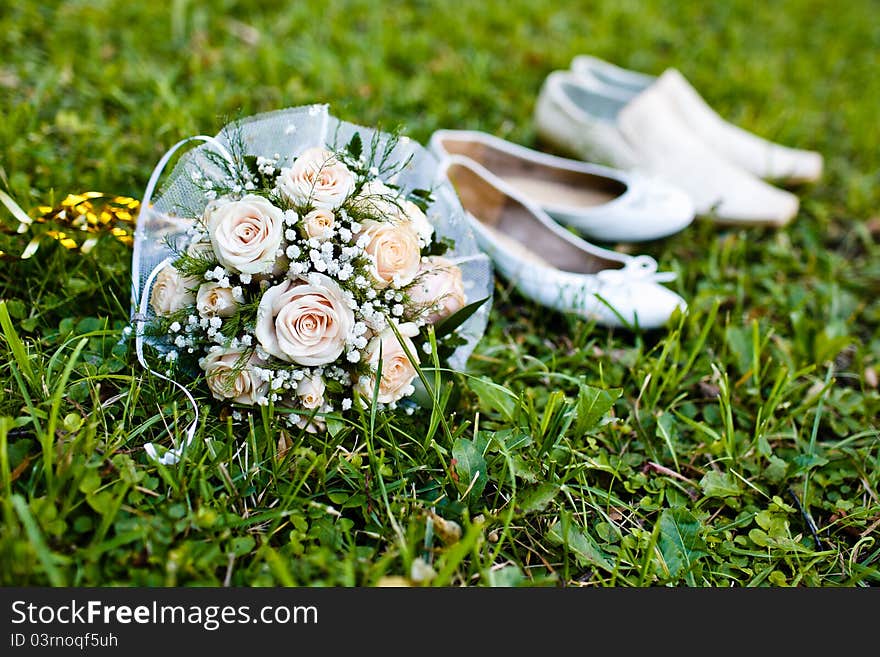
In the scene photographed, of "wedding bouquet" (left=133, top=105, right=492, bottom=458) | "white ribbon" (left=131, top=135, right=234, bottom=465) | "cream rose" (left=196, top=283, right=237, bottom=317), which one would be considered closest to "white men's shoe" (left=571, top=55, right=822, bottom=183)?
"wedding bouquet" (left=133, top=105, right=492, bottom=458)

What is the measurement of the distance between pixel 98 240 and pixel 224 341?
56 centimetres

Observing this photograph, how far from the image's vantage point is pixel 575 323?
2.05m

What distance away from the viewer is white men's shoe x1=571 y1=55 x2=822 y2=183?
289 cm

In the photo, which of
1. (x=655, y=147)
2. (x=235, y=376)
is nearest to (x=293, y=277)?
(x=235, y=376)

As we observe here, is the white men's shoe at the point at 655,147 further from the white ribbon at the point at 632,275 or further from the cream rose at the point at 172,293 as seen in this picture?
the cream rose at the point at 172,293

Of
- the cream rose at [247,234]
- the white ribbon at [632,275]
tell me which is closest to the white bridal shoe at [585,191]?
the white ribbon at [632,275]

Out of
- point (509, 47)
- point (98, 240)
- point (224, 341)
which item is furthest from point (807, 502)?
point (509, 47)

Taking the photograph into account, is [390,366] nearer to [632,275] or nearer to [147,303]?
[147,303]

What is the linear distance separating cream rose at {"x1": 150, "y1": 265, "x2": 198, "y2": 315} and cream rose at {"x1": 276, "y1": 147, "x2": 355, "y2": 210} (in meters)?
0.27

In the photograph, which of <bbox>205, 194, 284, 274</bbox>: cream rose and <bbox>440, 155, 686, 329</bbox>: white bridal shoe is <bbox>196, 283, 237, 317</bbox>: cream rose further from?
<bbox>440, 155, 686, 329</bbox>: white bridal shoe

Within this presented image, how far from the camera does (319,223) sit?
1409 millimetres

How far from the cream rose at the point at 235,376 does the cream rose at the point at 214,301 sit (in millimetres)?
79

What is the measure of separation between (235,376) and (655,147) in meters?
1.93

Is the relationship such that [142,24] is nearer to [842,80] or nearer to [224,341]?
[224,341]
